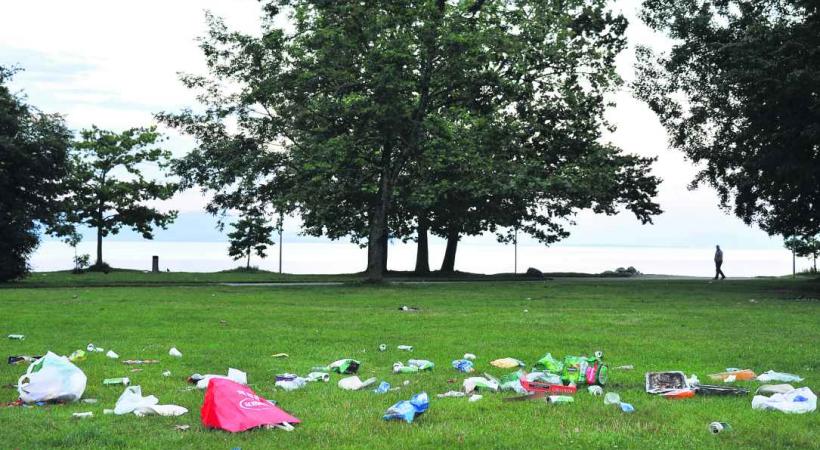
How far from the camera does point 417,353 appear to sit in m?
12.3

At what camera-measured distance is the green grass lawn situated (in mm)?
6777

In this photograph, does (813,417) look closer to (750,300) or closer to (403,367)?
(403,367)

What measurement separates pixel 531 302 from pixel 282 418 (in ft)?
61.5

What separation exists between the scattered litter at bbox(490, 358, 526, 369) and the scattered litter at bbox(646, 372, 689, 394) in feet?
7.16

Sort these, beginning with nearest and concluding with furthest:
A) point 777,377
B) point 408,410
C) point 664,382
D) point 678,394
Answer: point 408,410 → point 678,394 → point 664,382 → point 777,377

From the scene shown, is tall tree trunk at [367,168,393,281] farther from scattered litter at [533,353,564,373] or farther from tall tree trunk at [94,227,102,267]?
scattered litter at [533,353,564,373]

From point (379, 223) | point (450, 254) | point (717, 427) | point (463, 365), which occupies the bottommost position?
point (717, 427)

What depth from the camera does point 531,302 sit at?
2523 cm

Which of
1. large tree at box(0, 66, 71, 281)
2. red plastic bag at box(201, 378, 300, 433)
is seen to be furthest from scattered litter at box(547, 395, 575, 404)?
large tree at box(0, 66, 71, 281)

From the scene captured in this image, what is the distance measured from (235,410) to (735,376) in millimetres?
6200

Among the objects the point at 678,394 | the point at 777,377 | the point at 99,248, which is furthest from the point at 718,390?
the point at 99,248

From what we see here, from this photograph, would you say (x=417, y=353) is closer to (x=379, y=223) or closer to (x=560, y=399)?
(x=560, y=399)

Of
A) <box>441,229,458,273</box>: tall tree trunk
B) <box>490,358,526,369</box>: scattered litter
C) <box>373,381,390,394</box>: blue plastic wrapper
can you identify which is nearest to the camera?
<box>373,381,390,394</box>: blue plastic wrapper

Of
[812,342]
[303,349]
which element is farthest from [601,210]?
[303,349]
